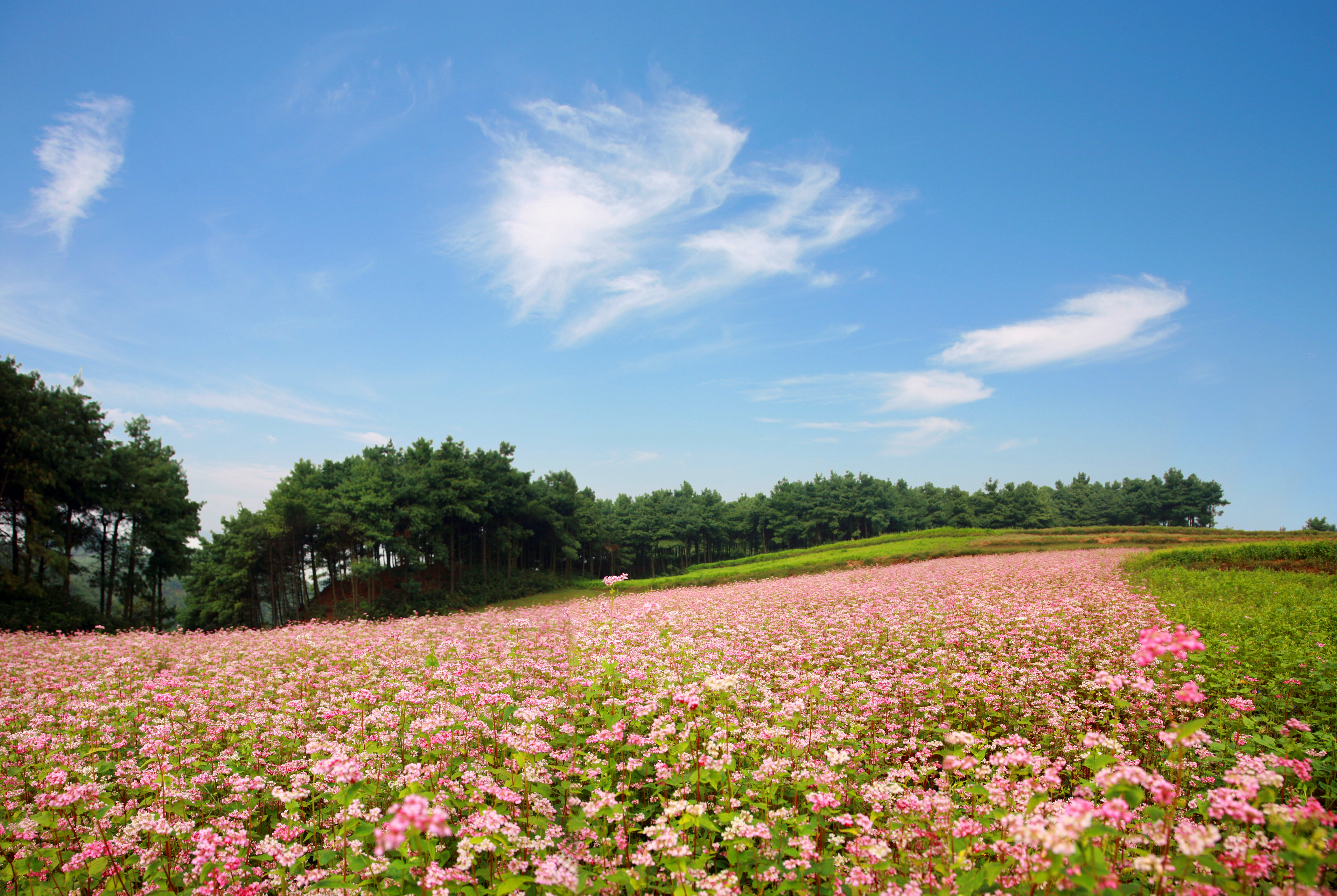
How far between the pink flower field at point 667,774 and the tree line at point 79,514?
26.7m

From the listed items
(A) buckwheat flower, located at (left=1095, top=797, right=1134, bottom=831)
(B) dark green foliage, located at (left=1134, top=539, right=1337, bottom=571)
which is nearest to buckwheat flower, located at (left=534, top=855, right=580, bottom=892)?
(A) buckwheat flower, located at (left=1095, top=797, right=1134, bottom=831)

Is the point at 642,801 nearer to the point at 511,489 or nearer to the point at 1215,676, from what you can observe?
the point at 1215,676

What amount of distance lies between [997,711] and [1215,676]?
3292 mm

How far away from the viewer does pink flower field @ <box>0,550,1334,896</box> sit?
3.08m

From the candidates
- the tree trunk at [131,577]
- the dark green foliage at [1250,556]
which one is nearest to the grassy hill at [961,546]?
the dark green foliage at [1250,556]

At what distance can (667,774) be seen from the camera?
4.18 meters

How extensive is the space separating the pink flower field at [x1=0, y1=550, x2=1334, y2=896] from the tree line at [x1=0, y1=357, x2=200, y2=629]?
2673 cm

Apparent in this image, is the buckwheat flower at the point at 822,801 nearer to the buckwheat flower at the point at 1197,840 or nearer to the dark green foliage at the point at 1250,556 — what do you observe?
the buckwheat flower at the point at 1197,840

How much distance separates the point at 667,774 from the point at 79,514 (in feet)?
156

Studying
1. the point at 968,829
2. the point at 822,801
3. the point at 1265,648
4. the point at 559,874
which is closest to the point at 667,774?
the point at 822,801

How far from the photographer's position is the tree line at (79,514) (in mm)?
26766

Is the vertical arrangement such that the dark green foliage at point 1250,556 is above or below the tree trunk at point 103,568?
below

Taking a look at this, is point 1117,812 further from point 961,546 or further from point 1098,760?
point 961,546

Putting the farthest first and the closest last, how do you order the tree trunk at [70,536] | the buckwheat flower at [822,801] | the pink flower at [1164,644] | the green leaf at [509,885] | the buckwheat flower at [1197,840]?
the tree trunk at [70,536] < the buckwheat flower at [822,801] < the green leaf at [509,885] < the pink flower at [1164,644] < the buckwheat flower at [1197,840]
